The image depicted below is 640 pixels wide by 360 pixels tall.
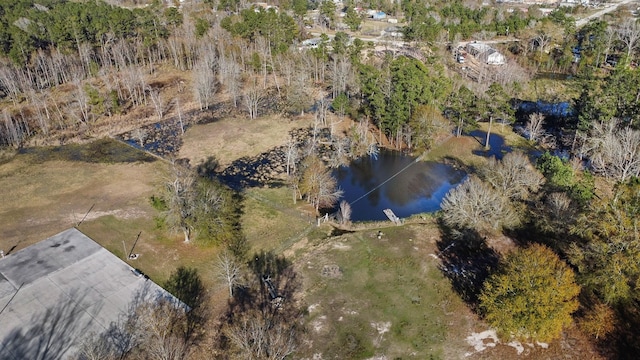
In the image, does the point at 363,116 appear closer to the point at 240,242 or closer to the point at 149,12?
the point at 240,242

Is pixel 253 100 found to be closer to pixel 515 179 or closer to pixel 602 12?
pixel 515 179

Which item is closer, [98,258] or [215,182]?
[98,258]

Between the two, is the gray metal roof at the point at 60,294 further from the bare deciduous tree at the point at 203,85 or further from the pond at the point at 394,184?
the bare deciduous tree at the point at 203,85

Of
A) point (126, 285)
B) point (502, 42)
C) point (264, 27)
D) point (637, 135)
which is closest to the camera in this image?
point (126, 285)

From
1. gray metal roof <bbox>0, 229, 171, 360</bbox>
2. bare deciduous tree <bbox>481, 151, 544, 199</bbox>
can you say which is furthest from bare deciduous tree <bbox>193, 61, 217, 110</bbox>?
bare deciduous tree <bbox>481, 151, 544, 199</bbox>

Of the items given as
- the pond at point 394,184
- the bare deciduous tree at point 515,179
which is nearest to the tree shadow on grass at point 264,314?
Answer: the pond at point 394,184

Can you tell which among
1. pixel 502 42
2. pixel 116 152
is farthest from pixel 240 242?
pixel 502 42

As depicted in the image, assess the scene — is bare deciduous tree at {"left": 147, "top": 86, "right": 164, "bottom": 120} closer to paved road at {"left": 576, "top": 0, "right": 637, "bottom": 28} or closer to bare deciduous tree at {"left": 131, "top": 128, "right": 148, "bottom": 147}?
bare deciduous tree at {"left": 131, "top": 128, "right": 148, "bottom": 147}

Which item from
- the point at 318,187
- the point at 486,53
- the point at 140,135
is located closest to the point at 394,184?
the point at 318,187
